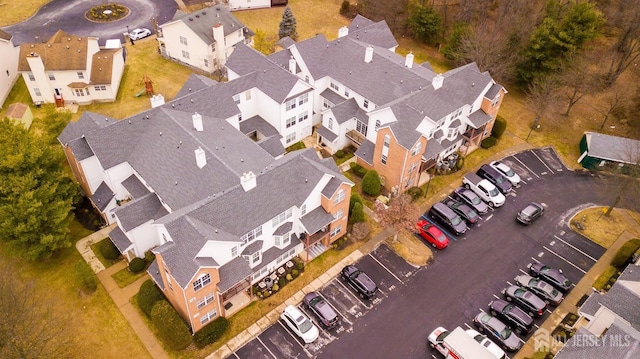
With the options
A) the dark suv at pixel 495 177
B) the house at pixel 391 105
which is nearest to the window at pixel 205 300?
the house at pixel 391 105

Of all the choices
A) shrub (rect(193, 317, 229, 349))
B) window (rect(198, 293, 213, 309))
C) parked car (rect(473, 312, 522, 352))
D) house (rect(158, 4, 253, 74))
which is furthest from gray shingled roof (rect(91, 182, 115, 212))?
parked car (rect(473, 312, 522, 352))

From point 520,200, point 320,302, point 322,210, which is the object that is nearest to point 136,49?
point 322,210

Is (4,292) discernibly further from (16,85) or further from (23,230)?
(16,85)

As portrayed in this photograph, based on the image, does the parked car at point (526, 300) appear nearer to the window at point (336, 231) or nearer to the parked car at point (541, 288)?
the parked car at point (541, 288)

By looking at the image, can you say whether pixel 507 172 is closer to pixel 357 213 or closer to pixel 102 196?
pixel 357 213

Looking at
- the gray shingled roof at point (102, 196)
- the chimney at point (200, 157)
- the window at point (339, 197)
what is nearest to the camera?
the chimney at point (200, 157)

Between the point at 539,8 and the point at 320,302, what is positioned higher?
the point at 539,8
